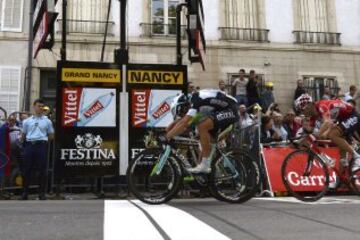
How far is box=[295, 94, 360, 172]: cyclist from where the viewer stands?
808 centimetres

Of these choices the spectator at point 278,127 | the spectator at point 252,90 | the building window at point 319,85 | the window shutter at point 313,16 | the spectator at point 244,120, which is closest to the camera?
the spectator at point 244,120

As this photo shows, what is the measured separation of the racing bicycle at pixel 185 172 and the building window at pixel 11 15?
15.4 meters

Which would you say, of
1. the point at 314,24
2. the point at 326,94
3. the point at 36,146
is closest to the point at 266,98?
the point at 326,94

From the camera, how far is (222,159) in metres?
7.16

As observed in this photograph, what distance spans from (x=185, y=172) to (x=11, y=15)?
16.2 m

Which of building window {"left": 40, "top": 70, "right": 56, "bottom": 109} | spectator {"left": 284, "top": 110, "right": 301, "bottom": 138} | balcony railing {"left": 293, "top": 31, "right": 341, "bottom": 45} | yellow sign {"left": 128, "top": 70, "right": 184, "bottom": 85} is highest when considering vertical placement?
balcony railing {"left": 293, "top": 31, "right": 341, "bottom": 45}

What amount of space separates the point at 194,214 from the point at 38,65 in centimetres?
1578

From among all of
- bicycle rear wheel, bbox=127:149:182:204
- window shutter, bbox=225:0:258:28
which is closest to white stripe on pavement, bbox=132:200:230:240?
bicycle rear wheel, bbox=127:149:182:204

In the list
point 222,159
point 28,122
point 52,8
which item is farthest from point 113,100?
point 222,159

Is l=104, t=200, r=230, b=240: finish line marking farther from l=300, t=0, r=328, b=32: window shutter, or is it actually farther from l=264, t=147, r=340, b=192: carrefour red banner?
l=300, t=0, r=328, b=32: window shutter

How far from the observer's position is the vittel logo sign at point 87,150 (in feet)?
32.7

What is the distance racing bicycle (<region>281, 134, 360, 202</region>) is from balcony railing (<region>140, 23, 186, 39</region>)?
46.0 feet

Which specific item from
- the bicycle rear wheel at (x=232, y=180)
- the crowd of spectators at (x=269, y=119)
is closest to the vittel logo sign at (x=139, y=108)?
the crowd of spectators at (x=269, y=119)

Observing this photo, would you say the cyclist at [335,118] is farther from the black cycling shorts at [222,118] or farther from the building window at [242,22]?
the building window at [242,22]
